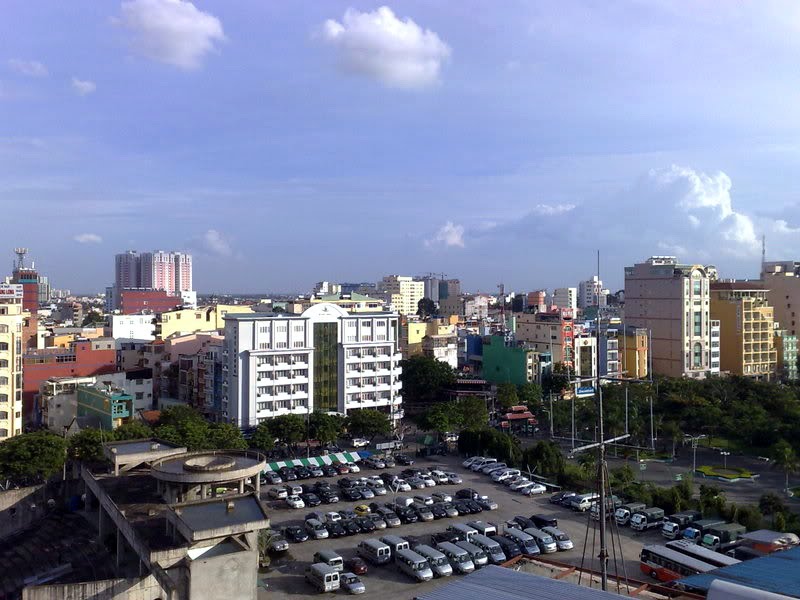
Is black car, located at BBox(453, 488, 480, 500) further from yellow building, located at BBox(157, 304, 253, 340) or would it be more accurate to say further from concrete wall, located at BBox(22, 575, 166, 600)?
yellow building, located at BBox(157, 304, 253, 340)

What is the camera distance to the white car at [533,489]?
74.6ft

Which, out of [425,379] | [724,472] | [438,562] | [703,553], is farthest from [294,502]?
[425,379]

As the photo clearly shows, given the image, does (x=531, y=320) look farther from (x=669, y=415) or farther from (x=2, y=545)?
(x=2, y=545)

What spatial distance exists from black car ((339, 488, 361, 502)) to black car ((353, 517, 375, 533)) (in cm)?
266

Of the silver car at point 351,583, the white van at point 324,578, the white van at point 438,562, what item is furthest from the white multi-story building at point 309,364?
the silver car at point 351,583

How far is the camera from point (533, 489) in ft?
74.8

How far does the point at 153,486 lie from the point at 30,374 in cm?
2439

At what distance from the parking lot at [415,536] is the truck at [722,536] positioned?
1329mm

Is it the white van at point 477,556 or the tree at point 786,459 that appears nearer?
the white van at point 477,556

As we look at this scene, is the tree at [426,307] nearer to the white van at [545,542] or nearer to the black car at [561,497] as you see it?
the black car at [561,497]

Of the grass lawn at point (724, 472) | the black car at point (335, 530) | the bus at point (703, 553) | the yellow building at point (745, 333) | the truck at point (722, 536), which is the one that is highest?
the yellow building at point (745, 333)

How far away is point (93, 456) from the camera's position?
23.1 m

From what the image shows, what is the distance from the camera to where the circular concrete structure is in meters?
14.3

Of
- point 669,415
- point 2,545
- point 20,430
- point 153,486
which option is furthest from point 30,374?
point 669,415
